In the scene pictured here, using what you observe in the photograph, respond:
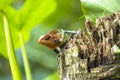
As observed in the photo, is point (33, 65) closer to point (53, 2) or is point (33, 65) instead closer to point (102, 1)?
point (53, 2)

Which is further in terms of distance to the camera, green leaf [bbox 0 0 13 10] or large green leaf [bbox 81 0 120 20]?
green leaf [bbox 0 0 13 10]

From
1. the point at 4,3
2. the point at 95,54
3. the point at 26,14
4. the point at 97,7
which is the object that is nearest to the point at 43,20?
the point at 26,14

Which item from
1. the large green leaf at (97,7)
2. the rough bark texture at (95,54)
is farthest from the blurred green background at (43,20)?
the rough bark texture at (95,54)

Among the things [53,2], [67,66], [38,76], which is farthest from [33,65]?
[67,66]

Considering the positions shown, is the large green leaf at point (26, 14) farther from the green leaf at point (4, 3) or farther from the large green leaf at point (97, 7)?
the large green leaf at point (97, 7)

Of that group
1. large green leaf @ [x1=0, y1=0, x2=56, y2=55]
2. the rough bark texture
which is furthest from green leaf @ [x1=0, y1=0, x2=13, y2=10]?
the rough bark texture

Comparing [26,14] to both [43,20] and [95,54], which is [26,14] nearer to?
[43,20]

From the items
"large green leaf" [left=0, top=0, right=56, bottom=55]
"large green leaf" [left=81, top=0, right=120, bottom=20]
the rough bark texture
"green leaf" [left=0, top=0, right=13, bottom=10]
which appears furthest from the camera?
"large green leaf" [left=0, top=0, right=56, bottom=55]

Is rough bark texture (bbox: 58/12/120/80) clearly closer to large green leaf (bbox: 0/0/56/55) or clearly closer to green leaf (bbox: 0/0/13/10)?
green leaf (bbox: 0/0/13/10)
